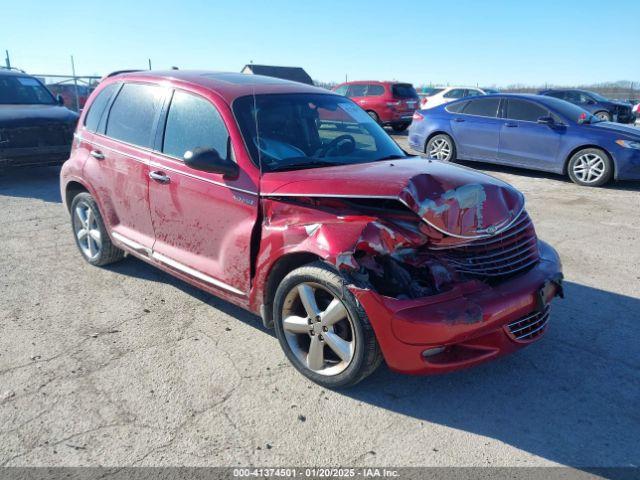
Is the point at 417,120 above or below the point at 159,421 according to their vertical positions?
above

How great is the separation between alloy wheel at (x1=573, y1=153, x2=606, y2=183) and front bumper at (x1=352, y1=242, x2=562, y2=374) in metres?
6.88

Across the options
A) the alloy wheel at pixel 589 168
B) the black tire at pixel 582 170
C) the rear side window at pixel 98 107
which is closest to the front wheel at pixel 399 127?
the black tire at pixel 582 170

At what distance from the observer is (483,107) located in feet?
33.6

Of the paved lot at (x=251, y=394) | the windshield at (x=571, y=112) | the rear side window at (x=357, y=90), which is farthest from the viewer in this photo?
the rear side window at (x=357, y=90)

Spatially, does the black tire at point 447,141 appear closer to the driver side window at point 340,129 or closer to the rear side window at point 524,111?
the rear side window at point 524,111

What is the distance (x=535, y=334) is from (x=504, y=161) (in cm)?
742

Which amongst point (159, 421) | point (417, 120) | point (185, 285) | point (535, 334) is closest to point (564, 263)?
point (535, 334)

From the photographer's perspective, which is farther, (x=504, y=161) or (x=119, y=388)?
(x=504, y=161)

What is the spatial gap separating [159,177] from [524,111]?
7.96 m

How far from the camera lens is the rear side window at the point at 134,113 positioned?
4.13 meters

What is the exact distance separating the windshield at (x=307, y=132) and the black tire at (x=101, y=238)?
2.06 metres

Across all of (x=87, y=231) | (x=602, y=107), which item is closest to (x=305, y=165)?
(x=87, y=231)

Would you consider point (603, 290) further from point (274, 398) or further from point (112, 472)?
point (112, 472)

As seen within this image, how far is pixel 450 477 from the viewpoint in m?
2.45
